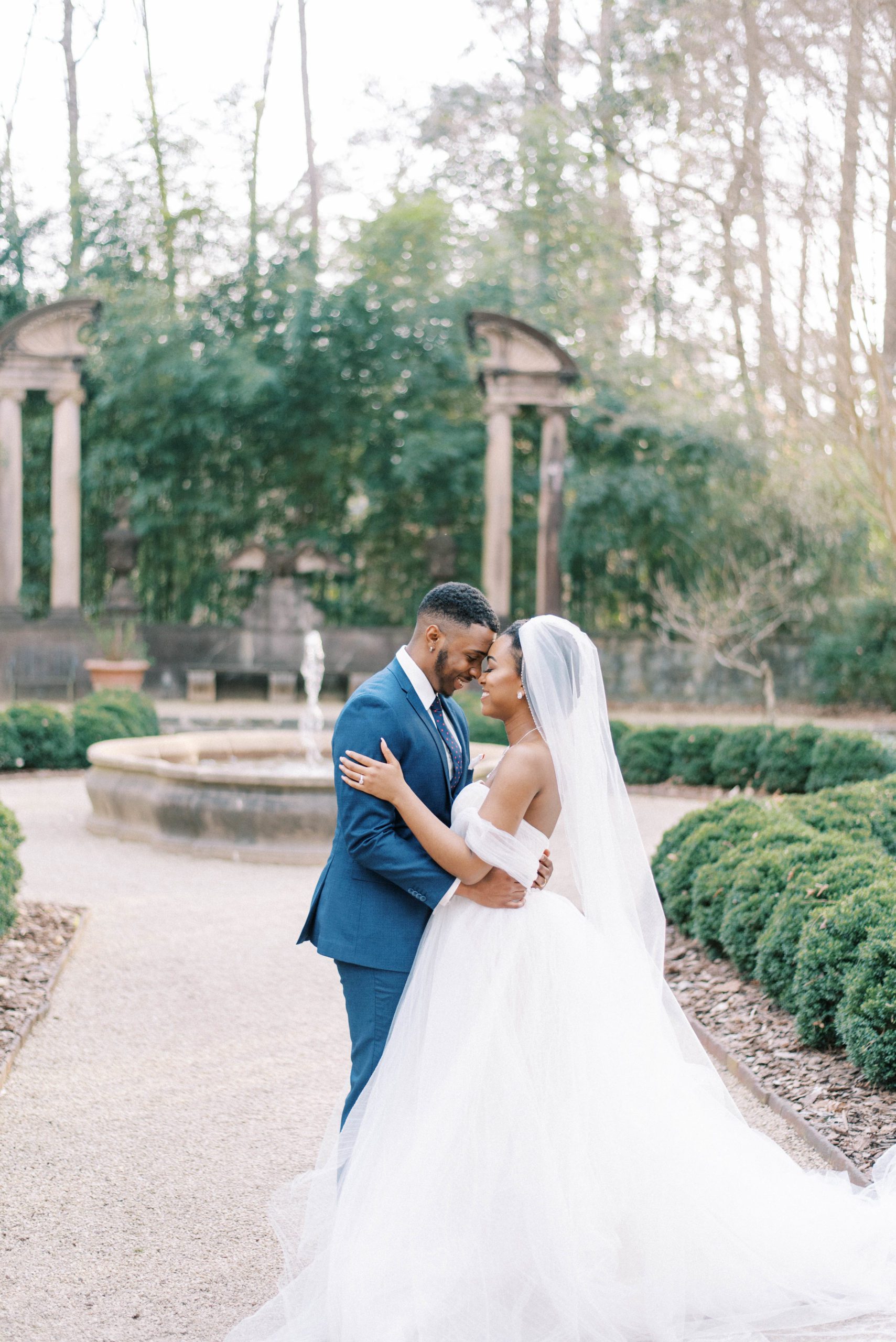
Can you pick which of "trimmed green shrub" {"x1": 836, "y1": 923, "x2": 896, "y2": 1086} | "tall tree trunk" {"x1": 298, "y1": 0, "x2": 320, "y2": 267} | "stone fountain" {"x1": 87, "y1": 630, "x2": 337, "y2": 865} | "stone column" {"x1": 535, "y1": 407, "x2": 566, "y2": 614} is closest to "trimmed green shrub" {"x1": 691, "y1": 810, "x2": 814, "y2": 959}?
"trimmed green shrub" {"x1": 836, "y1": 923, "x2": 896, "y2": 1086}

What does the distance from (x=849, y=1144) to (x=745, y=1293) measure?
102 cm

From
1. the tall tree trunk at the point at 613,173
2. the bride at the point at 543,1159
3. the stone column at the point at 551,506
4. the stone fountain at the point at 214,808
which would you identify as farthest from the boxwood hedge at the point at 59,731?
the tall tree trunk at the point at 613,173

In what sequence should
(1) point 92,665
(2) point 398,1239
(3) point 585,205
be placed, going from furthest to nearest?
(3) point 585,205, (1) point 92,665, (2) point 398,1239

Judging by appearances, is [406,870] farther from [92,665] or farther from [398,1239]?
[92,665]

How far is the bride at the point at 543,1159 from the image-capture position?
2598mm

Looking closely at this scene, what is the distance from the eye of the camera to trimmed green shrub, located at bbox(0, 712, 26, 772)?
39.7ft

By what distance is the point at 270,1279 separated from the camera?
9.73ft

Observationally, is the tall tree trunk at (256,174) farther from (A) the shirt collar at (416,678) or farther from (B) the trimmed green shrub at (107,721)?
(A) the shirt collar at (416,678)

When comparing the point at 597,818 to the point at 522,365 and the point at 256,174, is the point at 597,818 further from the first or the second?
the point at 256,174

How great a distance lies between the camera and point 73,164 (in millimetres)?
23609

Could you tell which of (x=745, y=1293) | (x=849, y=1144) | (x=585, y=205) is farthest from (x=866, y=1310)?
(x=585, y=205)

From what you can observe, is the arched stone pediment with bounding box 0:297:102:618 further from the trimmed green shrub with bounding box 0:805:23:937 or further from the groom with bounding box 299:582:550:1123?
the groom with bounding box 299:582:550:1123

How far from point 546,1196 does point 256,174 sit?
26.1 metres

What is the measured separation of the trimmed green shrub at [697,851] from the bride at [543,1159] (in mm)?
3157
